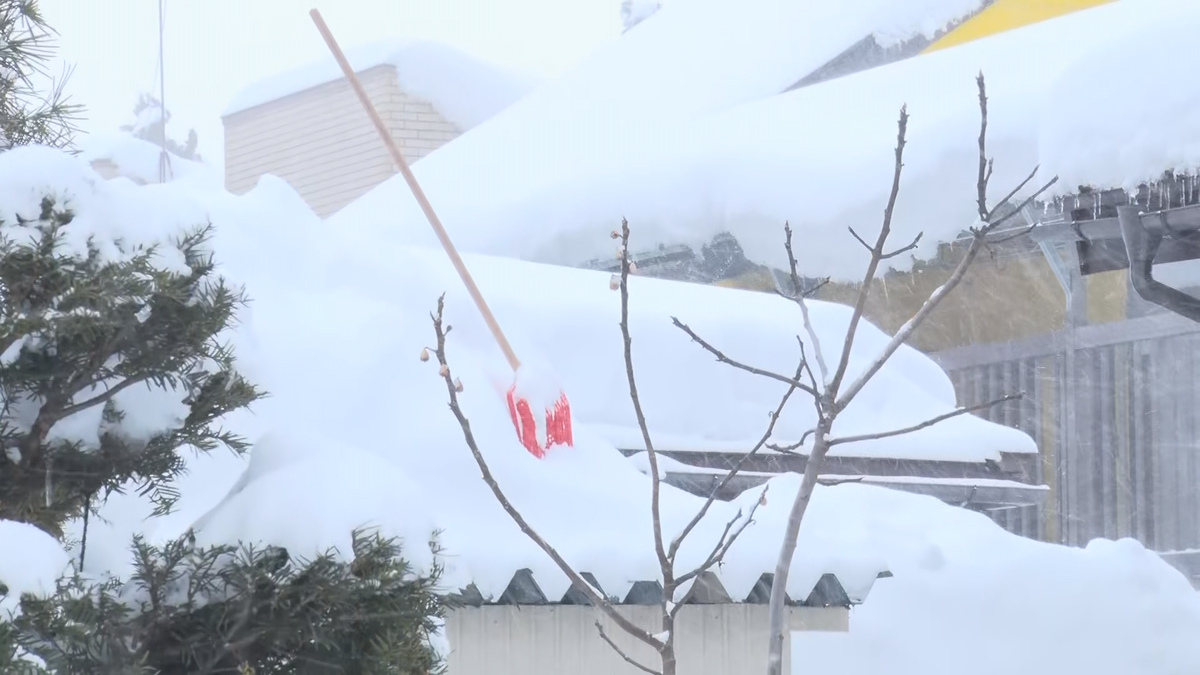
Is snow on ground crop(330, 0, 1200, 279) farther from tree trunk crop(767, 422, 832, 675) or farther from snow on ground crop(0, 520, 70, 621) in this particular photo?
snow on ground crop(0, 520, 70, 621)

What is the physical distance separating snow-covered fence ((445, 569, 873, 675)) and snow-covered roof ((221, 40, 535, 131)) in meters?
11.3

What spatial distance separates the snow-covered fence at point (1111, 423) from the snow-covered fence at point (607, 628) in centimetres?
604

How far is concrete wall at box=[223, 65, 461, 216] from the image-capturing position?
14.5 metres

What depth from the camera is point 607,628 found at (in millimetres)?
3668

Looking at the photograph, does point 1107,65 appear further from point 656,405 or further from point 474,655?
point 474,655

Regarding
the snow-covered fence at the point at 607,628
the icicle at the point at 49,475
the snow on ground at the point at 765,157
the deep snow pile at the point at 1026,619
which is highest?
the snow on ground at the point at 765,157

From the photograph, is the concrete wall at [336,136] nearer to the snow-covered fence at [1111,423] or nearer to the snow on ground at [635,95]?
the snow on ground at [635,95]

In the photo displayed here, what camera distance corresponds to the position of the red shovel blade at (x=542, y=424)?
3.82 metres

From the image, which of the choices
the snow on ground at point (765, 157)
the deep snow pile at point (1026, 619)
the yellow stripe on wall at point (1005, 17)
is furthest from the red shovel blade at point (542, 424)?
the yellow stripe on wall at point (1005, 17)

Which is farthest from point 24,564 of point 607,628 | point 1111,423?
point 1111,423

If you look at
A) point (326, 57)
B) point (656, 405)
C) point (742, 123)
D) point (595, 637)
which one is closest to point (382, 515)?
point (595, 637)

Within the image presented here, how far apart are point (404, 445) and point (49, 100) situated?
143cm

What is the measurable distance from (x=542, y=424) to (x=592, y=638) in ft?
2.18

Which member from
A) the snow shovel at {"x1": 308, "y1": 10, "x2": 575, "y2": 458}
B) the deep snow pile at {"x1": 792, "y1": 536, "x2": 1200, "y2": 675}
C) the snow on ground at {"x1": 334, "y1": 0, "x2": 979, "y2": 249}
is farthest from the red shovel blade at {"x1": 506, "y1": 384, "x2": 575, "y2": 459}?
the snow on ground at {"x1": 334, "y1": 0, "x2": 979, "y2": 249}
